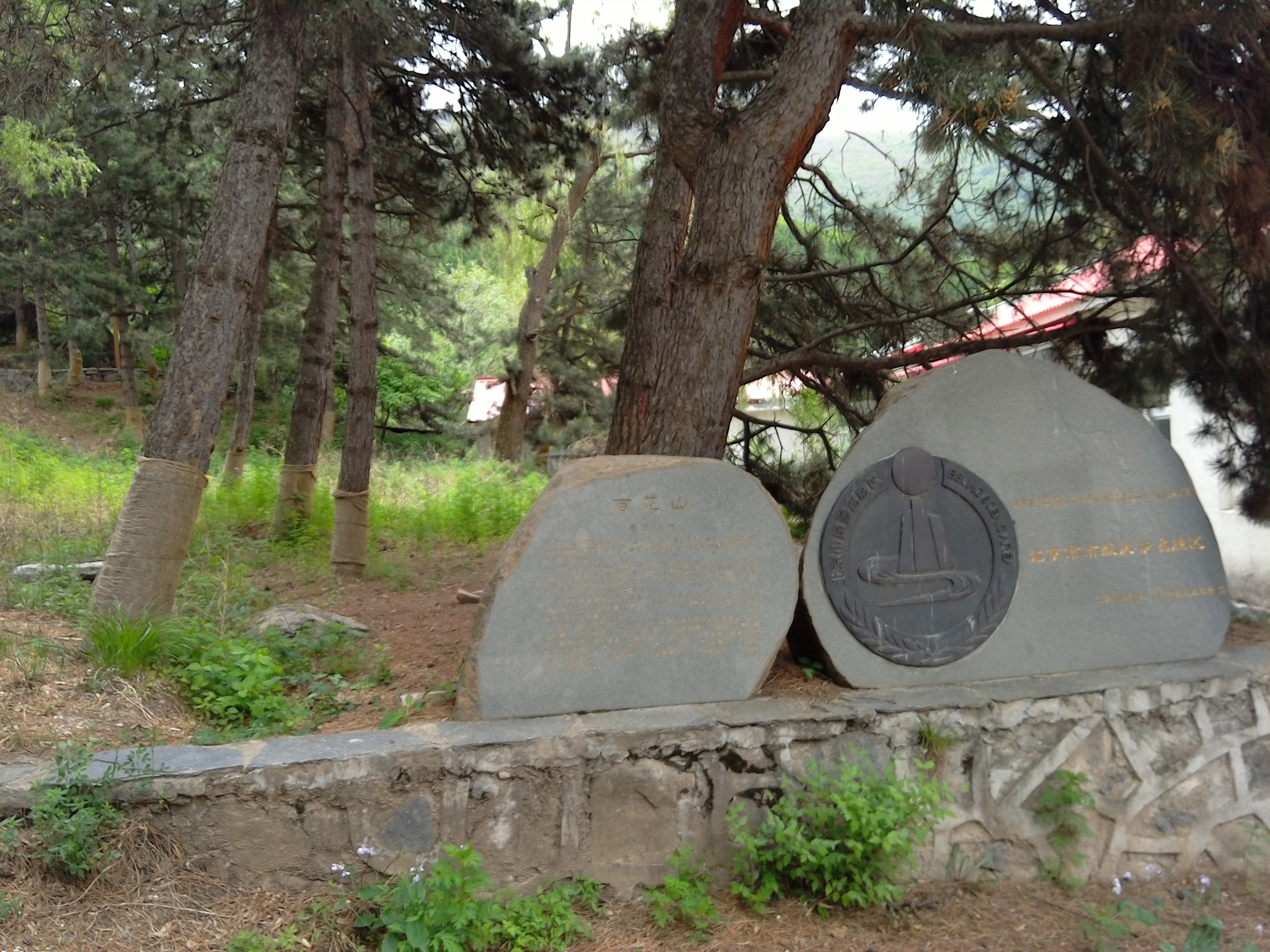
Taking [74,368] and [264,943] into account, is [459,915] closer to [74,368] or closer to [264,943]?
[264,943]

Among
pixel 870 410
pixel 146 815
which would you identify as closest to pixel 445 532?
pixel 870 410

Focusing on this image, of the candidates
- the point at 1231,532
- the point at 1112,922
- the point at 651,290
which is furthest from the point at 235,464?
the point at 1231,532

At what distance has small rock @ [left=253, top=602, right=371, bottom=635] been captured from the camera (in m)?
5.04

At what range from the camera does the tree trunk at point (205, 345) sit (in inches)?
174

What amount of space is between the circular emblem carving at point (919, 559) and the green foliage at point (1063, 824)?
25.6 inches

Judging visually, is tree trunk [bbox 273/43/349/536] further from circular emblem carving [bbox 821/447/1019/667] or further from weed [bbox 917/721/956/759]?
weed [bbox 917/721/956/759]

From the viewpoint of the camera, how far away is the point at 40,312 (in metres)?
21.7

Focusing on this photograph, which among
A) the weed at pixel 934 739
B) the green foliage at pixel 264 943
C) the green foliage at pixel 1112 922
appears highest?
the weed at pixel 934 739

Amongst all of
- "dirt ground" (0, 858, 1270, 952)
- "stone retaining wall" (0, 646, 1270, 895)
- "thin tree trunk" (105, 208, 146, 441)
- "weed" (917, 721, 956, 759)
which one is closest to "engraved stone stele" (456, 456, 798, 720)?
"stone retaining wall" (0, 646, 1270, 895)

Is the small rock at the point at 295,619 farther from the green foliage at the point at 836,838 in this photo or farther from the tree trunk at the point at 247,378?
the tree trunk at the point at 247,378

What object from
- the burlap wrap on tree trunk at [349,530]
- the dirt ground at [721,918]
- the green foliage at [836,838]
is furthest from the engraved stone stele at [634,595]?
the burlap wrap on tree trunk at [349,530]

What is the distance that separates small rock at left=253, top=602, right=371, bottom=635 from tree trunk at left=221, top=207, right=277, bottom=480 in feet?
19.3

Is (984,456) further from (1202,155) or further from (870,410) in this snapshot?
(870,410)

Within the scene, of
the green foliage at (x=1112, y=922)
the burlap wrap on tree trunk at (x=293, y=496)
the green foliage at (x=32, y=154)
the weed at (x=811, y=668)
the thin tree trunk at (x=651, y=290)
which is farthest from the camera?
the green foliage at (x=32, y=154)
